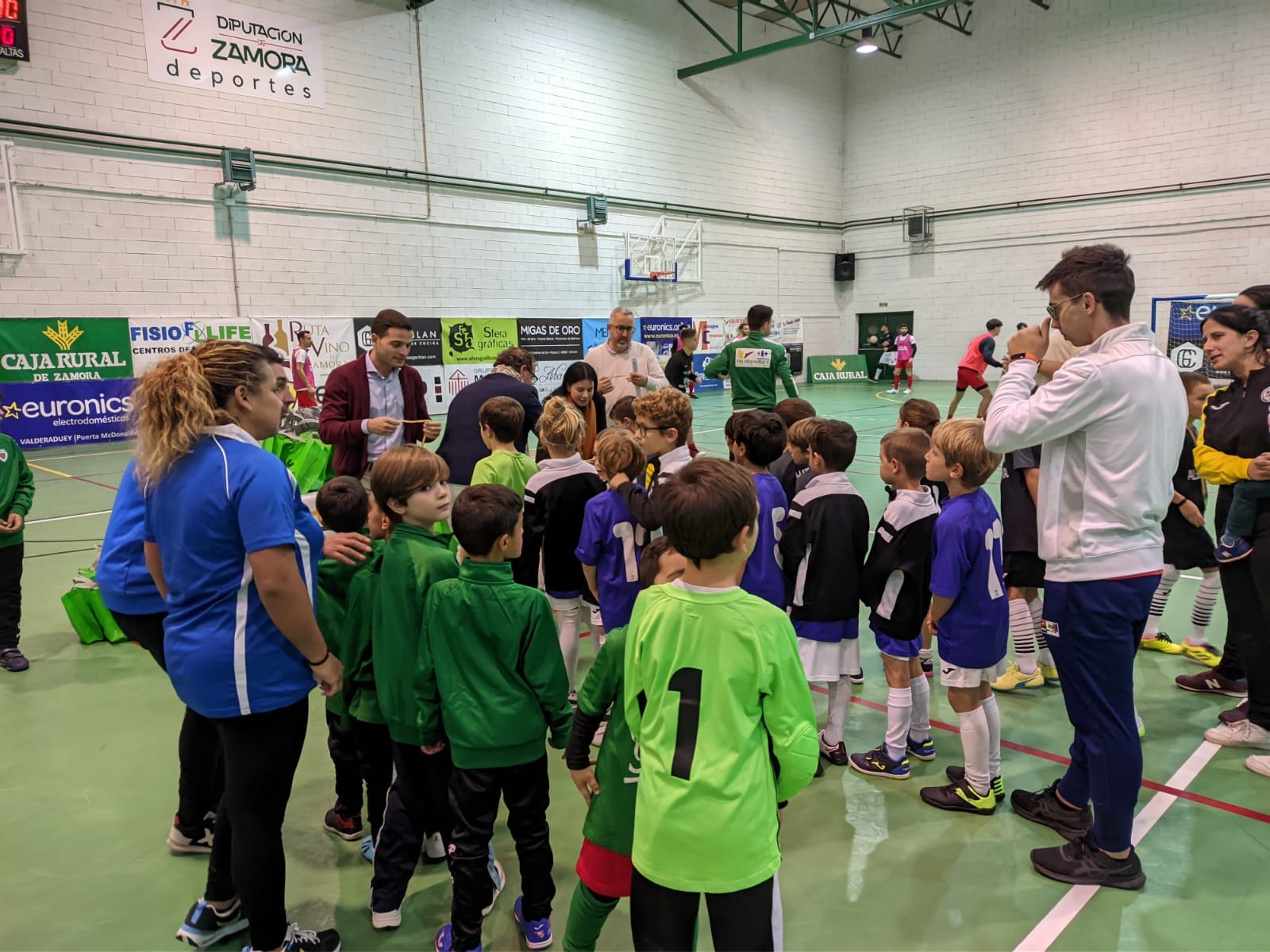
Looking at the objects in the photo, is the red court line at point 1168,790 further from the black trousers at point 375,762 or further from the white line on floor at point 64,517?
the white line on floor at point 64,517

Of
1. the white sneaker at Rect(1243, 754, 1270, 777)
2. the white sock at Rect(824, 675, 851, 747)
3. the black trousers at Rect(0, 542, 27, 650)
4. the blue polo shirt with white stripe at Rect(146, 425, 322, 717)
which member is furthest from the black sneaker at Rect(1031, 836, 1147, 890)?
A: the black trousers at Rect(0, 542, 27, 650)

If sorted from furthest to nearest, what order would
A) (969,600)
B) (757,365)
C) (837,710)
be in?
(757,365) → (837,710) → (969,600)

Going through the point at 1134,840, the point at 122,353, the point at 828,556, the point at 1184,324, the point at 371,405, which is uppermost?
the point at 1184,324

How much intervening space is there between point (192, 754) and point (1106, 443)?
2.98 meters

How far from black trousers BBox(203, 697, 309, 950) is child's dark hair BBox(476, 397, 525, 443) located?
5.87 ft

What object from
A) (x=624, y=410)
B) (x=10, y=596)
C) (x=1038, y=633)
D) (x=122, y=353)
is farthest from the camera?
(x=122, y=353)

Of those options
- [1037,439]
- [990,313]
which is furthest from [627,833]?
[990,313]

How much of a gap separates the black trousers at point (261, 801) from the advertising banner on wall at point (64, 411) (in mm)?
10769

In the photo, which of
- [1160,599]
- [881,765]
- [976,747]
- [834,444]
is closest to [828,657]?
[881,765]

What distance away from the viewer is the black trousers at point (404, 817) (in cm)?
228

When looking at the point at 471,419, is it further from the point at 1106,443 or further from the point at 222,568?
the point at 1106,443

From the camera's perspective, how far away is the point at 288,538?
6.14 ft

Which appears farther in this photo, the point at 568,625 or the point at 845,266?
the point at 845,266

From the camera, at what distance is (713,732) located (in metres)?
1.56
